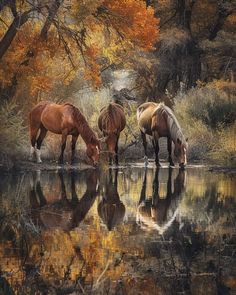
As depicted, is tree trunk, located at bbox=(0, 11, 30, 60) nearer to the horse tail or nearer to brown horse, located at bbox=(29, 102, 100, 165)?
brown horse, located at bbox=(29, 102, 100, 165)

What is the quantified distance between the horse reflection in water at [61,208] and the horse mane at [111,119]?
6.73m

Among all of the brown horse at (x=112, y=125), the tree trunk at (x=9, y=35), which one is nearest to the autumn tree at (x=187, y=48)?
the brown horse at (x=112, y=125)

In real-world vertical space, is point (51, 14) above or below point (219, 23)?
below

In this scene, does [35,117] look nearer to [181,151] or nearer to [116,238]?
[181,151]

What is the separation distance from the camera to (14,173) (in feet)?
64.0

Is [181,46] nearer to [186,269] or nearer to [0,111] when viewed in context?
[0,111]

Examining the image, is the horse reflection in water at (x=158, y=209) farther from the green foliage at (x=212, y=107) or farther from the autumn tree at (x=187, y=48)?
the autumn tree at (x=187, y=48)

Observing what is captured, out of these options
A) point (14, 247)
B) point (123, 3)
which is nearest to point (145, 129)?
point (123, 3)

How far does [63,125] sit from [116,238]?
40.9 feet

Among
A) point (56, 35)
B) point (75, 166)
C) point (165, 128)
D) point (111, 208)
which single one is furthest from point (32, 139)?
point (111, 208)

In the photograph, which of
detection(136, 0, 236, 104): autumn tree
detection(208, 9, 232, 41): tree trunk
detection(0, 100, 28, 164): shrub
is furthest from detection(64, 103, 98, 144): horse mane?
detection(208, 9, 232, 41): tree trunk

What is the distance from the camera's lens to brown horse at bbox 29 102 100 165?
21.4 m

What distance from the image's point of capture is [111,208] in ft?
42.0

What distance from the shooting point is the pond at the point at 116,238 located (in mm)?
Result: 7277
